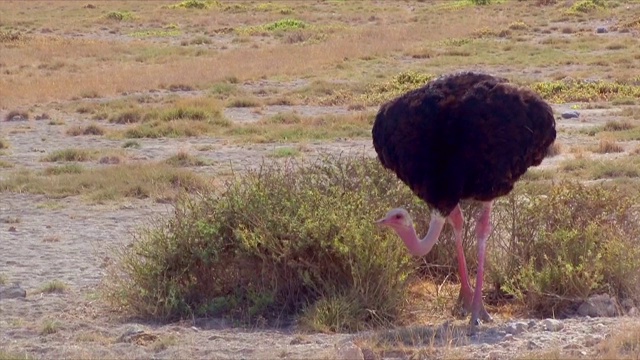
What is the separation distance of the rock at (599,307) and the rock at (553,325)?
570 mm

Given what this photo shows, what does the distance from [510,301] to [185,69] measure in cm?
2060

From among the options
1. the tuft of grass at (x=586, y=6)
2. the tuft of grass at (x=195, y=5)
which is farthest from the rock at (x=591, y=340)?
the tuft of grass at (x=195, y=5)

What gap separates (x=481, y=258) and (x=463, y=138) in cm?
86

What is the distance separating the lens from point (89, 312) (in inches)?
311

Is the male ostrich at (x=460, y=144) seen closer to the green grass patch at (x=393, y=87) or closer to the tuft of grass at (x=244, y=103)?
the green grass patch at (x=393, y=87)

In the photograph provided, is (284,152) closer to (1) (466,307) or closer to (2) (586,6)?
(1) (466,307)

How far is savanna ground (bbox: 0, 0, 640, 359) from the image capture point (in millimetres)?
6883

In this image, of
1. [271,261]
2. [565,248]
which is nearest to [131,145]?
[271,261]

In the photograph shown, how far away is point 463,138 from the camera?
7.24m

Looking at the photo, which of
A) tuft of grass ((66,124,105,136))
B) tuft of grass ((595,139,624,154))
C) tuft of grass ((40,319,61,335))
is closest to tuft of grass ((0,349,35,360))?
tuft of grass ((40,319,61,335))

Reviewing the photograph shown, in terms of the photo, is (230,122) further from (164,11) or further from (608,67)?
(164,11)

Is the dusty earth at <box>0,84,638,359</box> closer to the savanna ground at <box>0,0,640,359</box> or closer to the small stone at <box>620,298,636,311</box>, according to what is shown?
the savanna ground at <box>0,0,640,359</box>

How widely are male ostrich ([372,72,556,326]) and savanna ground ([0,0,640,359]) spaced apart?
0.71m

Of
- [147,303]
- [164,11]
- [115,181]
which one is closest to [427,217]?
[147,303]
